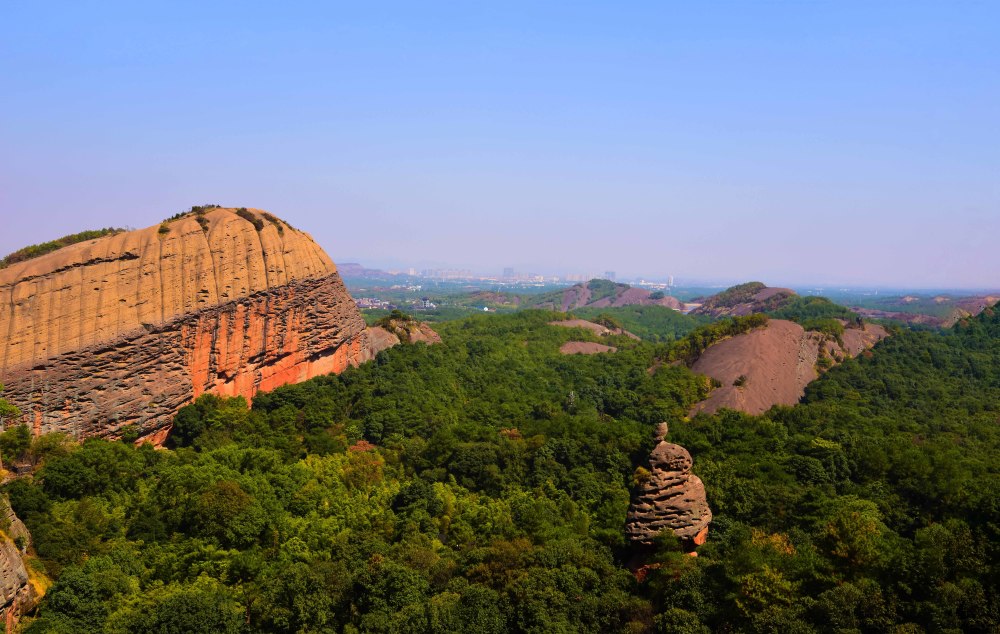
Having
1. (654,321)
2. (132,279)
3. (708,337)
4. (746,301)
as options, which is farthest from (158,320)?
(746,301)

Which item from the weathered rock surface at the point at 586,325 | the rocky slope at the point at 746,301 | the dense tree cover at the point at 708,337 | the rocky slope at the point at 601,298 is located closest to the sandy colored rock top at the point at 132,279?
the dense tree cover at the point at 708,337

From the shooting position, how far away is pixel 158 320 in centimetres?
2948

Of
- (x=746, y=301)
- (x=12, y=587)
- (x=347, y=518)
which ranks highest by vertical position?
(x=746, y=301)

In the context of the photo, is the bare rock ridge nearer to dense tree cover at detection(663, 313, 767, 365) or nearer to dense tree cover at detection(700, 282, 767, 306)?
dense tree cover at detection(663, 313, 767, 365)

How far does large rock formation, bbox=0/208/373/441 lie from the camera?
86.2 ft

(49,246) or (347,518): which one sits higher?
(49,246)

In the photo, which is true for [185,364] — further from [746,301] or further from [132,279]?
[746,301]

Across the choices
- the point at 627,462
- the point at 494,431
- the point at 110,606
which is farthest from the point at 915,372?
the point at 110,606

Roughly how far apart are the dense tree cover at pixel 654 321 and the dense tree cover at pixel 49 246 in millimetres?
76405

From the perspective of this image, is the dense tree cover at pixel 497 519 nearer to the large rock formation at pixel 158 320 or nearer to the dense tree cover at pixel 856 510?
the dense tree cover at pixel 856 510

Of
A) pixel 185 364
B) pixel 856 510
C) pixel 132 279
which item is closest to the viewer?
pixel 856 510

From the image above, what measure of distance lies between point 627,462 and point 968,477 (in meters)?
13.3

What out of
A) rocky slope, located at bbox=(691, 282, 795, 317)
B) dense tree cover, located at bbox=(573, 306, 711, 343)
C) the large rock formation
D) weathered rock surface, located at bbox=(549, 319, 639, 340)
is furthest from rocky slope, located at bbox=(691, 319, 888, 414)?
rocky slope, located at bbox=(691, 282, 795, 317)

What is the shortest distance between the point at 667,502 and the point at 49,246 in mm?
32045
